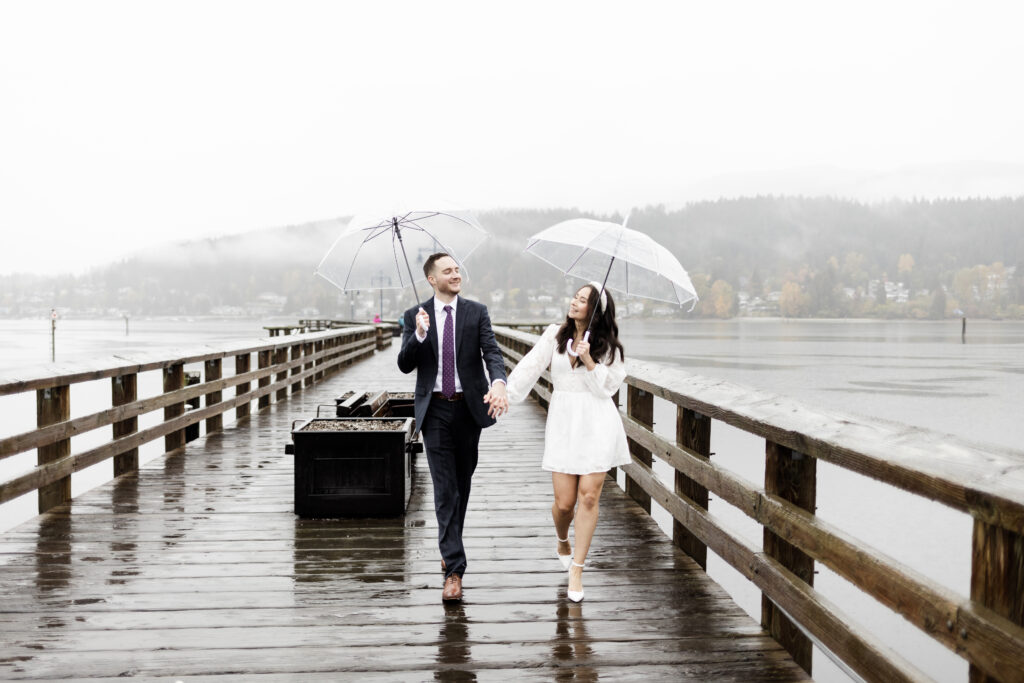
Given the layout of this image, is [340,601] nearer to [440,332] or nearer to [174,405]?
[440,332]

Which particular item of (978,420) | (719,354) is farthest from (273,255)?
(978,420)

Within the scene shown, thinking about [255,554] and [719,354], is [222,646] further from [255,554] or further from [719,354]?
[719,354]

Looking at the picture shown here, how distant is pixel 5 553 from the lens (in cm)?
438

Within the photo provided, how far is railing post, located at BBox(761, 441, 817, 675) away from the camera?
305 centimetres

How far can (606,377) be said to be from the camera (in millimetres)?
3723

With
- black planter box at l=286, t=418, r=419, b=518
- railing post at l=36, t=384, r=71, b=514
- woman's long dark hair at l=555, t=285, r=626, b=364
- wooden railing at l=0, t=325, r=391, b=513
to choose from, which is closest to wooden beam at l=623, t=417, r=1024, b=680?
woman's long dark hair at l=555, t=285, r=626, b=364

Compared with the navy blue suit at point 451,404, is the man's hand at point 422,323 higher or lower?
higher

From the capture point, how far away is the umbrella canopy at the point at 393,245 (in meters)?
4.34

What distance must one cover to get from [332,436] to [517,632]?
→ 224cm

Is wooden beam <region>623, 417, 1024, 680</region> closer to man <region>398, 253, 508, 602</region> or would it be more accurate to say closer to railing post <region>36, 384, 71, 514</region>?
man <region>398, 253, 508, 602</region>

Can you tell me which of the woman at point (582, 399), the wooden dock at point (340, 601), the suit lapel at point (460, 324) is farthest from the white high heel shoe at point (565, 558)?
the suit lapel at point (460, 324)

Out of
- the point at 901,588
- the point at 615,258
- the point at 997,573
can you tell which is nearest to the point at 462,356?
the point at 615,258

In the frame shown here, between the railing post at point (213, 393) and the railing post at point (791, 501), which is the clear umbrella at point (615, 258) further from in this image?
the railing post at point (213, 393)

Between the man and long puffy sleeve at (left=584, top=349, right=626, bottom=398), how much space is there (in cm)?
41
